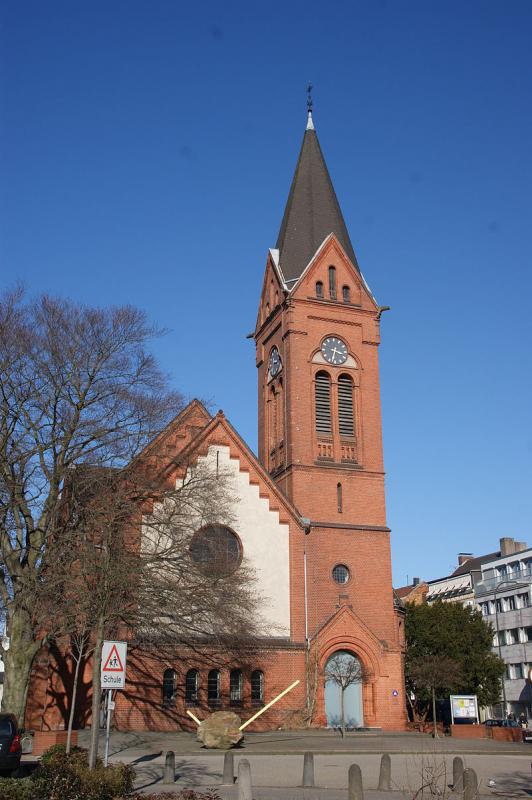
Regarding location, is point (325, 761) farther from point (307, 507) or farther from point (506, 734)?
point (307, 507)

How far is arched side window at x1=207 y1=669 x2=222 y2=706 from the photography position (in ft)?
104

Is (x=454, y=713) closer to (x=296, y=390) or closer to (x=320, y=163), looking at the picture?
(x=296, y=390)

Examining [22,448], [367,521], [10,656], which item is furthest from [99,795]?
[367,521]

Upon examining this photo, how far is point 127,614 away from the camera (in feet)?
84.3

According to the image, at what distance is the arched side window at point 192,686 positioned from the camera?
31266 millimetres

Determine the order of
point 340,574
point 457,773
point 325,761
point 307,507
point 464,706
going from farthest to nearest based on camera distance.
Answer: point 307,507 < point 464,706 < point 340,574 < point 325,761 < point 457,773

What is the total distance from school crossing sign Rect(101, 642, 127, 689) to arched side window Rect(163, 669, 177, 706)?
56.6ft

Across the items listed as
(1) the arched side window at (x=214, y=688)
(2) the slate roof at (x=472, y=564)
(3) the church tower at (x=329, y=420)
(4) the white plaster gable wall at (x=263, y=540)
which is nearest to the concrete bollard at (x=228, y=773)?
(1) the arched side window at (x=214, y=688)

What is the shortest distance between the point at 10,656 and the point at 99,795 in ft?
42.9

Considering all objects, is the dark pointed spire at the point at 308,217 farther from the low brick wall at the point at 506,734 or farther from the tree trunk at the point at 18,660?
the tree trunk at the point at 18,660

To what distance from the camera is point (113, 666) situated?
14.6m

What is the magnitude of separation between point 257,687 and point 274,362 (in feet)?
53.8

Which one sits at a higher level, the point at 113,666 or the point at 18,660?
the point at 18,660

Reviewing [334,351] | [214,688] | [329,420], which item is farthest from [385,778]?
[334,351]
